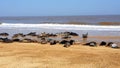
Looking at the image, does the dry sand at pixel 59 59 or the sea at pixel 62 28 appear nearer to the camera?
the dry sand at pixel 59 59

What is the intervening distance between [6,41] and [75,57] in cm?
752

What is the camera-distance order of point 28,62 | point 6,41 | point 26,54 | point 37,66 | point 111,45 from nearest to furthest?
point 37,66, point 28,62, point 26,54, point 111,45, point 6,41

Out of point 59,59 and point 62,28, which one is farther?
point 62,28

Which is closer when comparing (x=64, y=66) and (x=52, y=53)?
(x=64, y=66)

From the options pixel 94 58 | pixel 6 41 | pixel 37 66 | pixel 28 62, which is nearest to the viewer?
pixel 37 66

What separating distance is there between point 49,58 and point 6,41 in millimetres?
7187

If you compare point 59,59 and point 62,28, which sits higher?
point 59,59

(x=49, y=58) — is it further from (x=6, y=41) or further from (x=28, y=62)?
(x=6, y=41)

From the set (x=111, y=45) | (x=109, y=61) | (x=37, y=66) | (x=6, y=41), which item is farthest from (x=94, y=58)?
(x=6, y=41)

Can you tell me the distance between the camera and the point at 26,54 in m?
12.6

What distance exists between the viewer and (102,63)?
1054 cm

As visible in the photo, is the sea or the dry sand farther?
the sea

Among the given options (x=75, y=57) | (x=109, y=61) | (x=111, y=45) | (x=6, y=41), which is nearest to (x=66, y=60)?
(x=75, y=57)

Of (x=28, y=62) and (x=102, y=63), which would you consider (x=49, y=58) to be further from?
(x=102, y=63)
